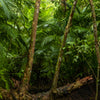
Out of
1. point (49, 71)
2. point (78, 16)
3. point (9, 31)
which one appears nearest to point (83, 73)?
point (49, 71)

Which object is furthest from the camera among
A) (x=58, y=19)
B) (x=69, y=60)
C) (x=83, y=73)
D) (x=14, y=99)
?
(x=58, y=19)

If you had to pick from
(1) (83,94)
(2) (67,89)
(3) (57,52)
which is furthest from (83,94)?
(3) (57,52)

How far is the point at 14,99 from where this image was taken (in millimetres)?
2555

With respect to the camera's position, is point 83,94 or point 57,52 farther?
point 57,52

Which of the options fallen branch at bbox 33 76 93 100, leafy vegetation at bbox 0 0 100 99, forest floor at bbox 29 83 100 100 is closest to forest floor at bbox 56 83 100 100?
forest floor at bbox 29 83 100 100

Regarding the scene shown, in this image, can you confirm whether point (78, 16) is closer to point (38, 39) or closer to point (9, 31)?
point (38, 39)

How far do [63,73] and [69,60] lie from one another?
38 centimetres

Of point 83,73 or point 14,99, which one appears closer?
point 14,99

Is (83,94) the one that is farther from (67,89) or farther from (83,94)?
(67,89)

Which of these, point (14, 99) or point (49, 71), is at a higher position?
point (49, 71)

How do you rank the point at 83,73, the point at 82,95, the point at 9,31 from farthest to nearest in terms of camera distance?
the point at 83,73 < the point at 82,95 < the point at 9,31

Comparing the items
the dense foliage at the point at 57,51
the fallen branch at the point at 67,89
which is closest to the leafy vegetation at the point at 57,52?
the dense foliage at the point at 57,51

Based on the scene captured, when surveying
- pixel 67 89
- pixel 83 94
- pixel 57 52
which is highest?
pixel 57 52

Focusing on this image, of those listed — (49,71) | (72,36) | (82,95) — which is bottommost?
(82,95)
